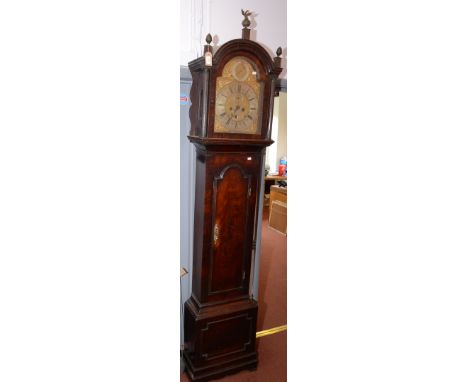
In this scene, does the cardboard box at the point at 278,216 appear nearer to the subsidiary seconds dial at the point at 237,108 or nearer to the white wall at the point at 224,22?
the white wall at the point at 224,22

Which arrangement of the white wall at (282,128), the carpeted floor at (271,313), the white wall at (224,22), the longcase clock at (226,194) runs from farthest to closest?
the white wall at (282,128)
the carpeted floor at (271,313)
the white wall at (224,22)
the longcase clock at (226,194)

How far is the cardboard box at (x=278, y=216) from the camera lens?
4.11 metres

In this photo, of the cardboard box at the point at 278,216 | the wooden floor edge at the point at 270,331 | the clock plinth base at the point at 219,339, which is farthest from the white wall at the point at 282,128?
the clock plinth base at the point at 219,339

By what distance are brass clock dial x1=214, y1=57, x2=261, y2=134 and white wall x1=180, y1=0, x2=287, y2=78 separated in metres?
0.34

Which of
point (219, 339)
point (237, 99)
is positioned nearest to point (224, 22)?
point (237, 99)

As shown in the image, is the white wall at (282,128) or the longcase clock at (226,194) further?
the white wall at (282,128)

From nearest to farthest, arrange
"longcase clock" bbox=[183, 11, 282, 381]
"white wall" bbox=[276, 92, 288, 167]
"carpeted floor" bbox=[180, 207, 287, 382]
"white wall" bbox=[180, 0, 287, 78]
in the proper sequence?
"longcase clock" bbox=[183, 11, 282, 381] < "white wall" bbox=[180, 0, 287, 78] < "carpeted floor" bbox=[180, 207, 287, 382] < "white wall" bbox=[276, 92, 288, 167]

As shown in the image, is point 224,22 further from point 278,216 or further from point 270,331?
point 278,216

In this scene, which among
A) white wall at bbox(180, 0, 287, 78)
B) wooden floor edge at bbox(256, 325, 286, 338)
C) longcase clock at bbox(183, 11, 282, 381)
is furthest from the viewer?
wooden floor edge at bbox(256, 325, 286, 338)

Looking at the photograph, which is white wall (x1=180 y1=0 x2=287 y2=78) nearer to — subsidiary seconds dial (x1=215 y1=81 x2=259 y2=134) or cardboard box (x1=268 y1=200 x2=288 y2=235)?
subsidiary seconds dial (x1=215 y1=81 x2=259 y2=134)

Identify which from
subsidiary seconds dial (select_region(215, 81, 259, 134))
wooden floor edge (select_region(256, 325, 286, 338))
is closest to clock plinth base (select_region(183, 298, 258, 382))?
wooden floor edge (select_region(256, 325, 286, 338))

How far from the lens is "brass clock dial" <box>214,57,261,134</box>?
5.12 ft
